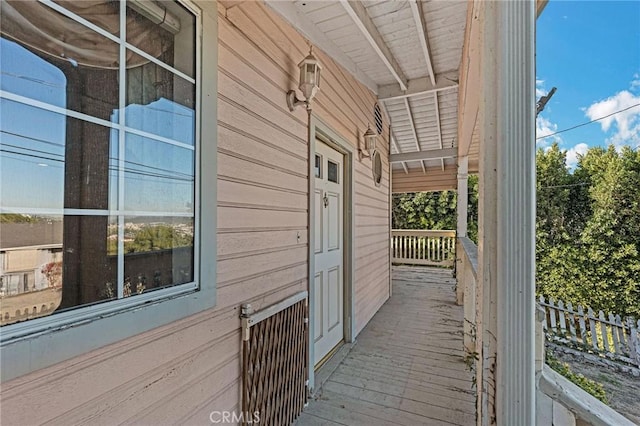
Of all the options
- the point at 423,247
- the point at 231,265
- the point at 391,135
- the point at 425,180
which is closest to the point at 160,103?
the point at 231,265

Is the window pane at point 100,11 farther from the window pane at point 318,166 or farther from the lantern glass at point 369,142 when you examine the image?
the lantern glass at point 369,142

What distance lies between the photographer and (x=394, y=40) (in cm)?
277

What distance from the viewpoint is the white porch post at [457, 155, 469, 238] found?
17.3 feet

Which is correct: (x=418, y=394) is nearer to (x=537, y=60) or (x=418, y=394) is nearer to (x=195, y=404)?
(x=195, y=404)

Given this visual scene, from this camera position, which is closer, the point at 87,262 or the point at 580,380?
the point at 87,262

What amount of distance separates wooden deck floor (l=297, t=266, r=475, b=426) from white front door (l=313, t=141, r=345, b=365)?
302 mm

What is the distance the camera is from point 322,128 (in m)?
2.66

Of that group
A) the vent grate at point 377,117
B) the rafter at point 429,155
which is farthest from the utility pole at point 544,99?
the rafter at point 429,155

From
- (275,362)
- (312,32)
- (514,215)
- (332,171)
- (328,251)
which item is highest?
(312,32)

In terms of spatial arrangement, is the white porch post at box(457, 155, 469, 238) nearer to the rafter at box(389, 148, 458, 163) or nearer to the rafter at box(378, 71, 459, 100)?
the rafter at box(389, 148, 458, 163)

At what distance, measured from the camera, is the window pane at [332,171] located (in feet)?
10.1

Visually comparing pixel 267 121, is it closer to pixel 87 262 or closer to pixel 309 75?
pixel 309 75

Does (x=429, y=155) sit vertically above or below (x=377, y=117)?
below

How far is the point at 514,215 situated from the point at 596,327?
98cm
